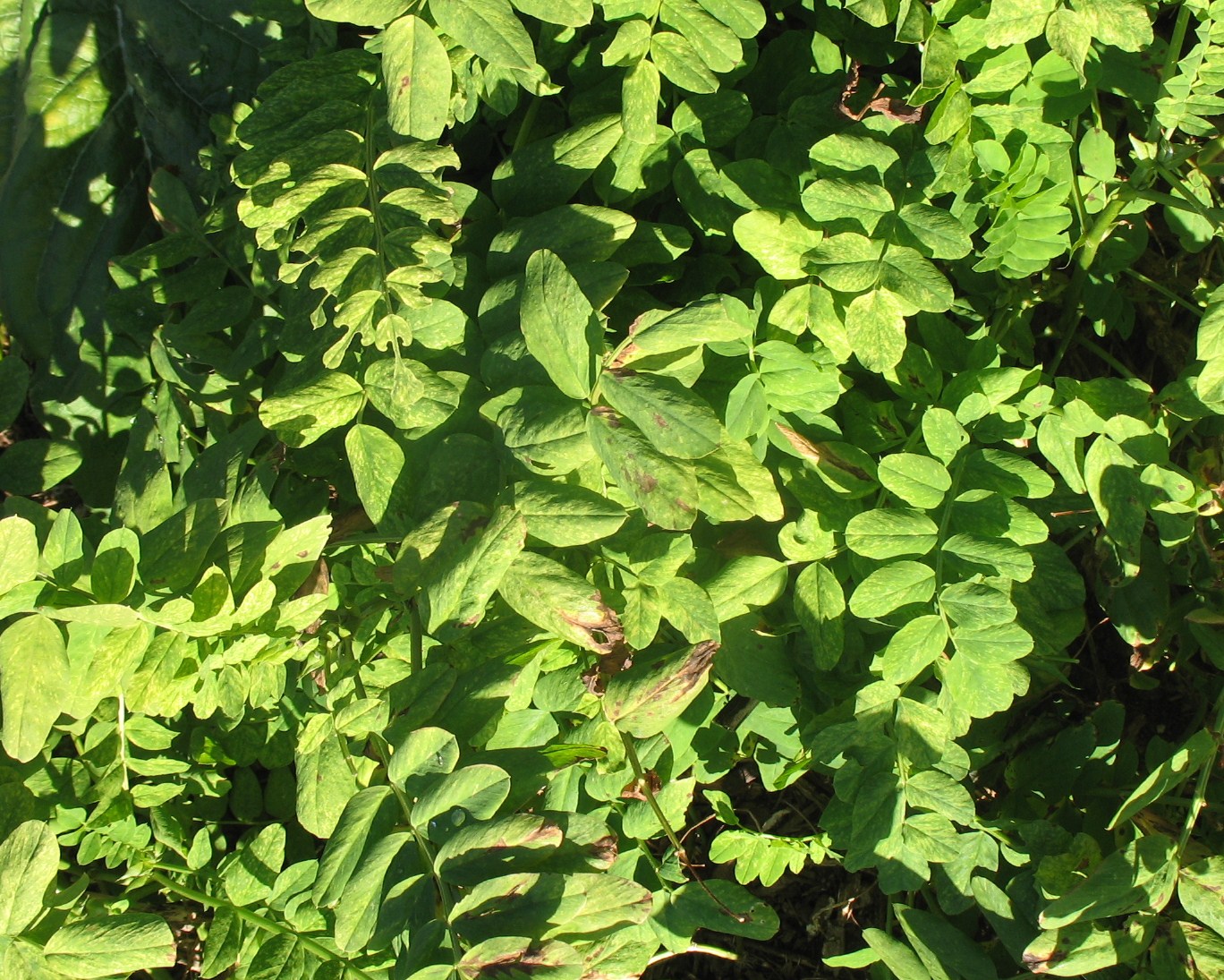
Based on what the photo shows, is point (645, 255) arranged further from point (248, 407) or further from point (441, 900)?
point (441, 900)

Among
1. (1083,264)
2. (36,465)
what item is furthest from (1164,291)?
(36,465)

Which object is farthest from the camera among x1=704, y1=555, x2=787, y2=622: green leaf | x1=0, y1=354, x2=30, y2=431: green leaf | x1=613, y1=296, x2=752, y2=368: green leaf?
x1=0, y1=354, x2=30, y2=431: green leaf

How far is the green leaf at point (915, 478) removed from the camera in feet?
5.74

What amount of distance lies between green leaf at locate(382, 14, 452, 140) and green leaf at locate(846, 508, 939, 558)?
89 cm

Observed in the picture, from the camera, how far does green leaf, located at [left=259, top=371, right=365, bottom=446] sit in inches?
66.1

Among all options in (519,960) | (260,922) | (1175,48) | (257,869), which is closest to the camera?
(519,960)

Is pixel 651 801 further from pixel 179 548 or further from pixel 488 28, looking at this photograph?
pixel 488 28

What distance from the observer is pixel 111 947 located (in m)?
1.65

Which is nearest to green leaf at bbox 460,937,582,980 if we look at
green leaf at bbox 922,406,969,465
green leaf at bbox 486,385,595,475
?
green leaf at bbox 486,385,595,475

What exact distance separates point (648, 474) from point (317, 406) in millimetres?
574

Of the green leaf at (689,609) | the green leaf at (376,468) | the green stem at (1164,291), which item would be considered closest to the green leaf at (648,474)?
the green leaf at (689,609)

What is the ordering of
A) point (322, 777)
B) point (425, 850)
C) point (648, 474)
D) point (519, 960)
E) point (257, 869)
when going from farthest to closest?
point (257, 869) < point (322, 777) < point (425, 850) < point (648, 474) < point (519, 960)

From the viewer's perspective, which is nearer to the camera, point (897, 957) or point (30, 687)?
point (30, 687)

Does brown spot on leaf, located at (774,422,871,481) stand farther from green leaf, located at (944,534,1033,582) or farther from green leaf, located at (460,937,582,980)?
green leaf, located at (460,937,582,980)
